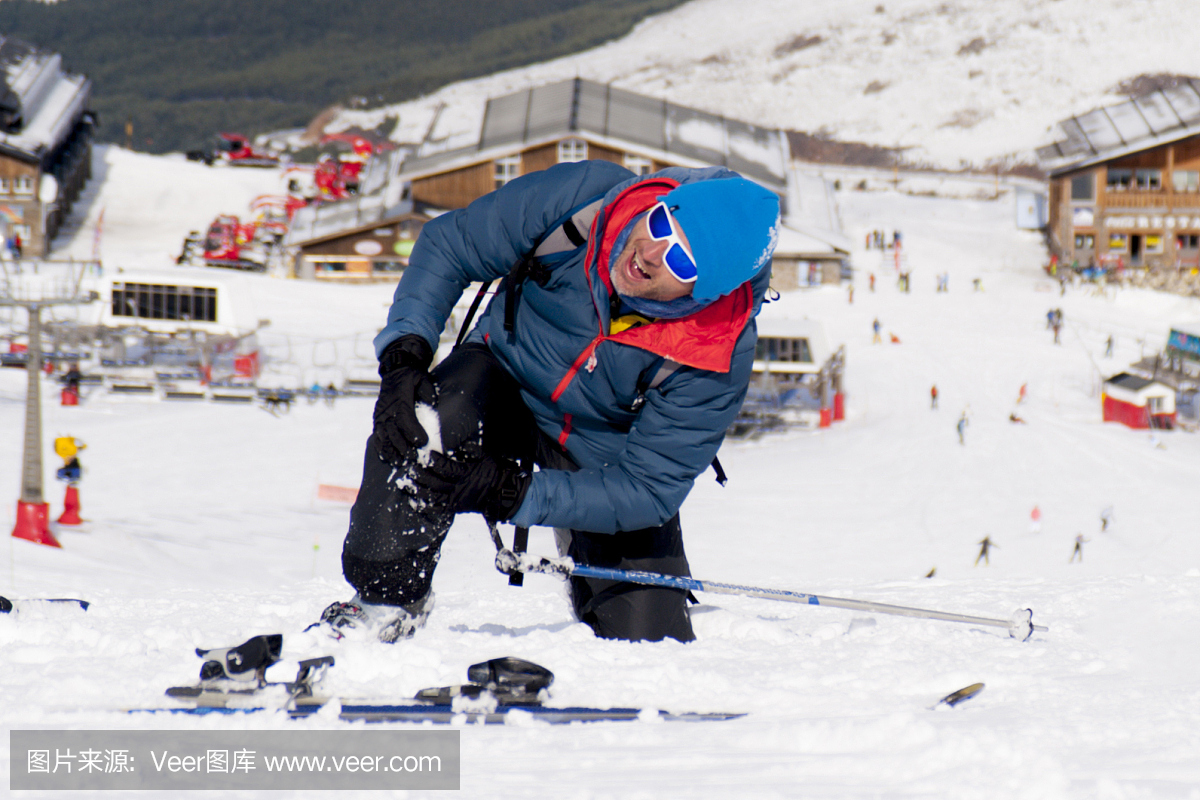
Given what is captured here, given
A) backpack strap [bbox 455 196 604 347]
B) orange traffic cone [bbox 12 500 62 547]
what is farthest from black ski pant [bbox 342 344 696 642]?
orange traffic cone [bbox 12 500 62 547]

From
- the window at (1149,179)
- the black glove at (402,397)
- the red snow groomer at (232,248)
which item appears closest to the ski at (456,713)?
the black glove at (402,397)

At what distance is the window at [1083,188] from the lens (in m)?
43.1

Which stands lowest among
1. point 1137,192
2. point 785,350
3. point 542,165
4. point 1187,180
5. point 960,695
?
point 960,695

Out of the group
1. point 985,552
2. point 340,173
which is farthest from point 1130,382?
point 340,173

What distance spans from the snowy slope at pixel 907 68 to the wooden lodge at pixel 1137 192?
2561 cm

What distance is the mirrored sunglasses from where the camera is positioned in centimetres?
300

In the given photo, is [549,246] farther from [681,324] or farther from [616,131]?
[616,131]

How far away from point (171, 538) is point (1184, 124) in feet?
140

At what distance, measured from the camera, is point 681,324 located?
10.4ft

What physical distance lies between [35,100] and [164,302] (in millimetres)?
24802

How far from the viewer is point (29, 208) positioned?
1539 inches

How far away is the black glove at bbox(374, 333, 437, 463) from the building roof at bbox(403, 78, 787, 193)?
34312 millimetres

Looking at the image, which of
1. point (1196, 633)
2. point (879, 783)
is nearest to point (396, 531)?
point (879, 783)

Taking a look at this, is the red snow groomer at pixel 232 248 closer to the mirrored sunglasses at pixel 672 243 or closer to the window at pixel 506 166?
the window at pixel 506 166
